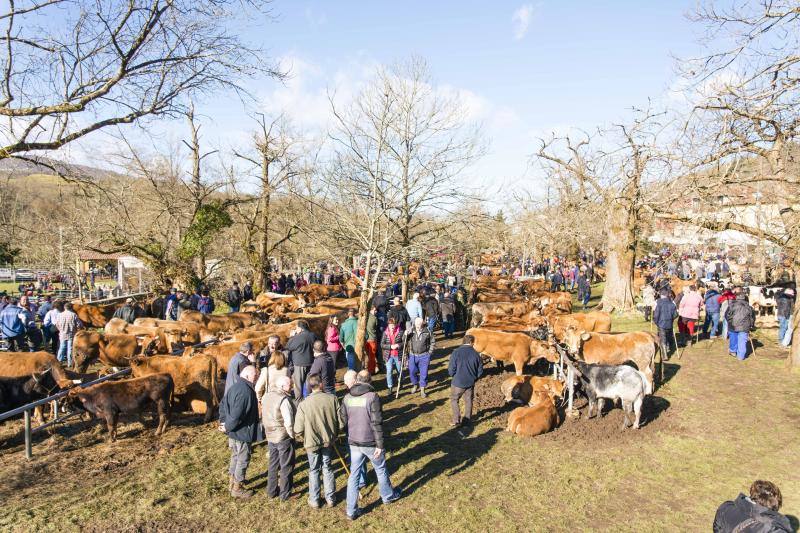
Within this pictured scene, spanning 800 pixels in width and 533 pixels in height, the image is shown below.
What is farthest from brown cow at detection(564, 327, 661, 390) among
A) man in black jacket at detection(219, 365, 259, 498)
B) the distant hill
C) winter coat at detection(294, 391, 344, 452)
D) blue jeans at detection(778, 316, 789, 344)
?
the distant hill

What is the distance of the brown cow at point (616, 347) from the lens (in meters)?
10.8

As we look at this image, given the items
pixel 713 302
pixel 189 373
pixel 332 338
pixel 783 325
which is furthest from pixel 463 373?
pixel 783 325

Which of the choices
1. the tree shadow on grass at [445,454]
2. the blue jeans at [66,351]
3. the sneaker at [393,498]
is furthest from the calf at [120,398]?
the blue jeans at [66,351]

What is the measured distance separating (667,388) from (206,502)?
29.3 ft

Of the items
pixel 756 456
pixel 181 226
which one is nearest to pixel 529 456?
pixel 756 456

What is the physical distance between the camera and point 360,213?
47.4 ft

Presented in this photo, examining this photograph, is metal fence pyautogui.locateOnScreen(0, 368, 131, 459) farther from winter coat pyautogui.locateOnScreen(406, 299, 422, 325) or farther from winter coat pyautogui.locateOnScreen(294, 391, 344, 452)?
winter coat pyautogui.locateOnScreen(406, 299, 422, 325)

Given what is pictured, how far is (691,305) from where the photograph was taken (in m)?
13.9

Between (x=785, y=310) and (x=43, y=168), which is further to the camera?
(x=785, y=310)

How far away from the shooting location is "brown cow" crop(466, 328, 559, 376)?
38.4 ft

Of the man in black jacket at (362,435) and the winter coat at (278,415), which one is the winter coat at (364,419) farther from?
the winter coat at (278,415)

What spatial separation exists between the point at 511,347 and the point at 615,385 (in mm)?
3220

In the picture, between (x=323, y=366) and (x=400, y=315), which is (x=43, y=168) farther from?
(x=400, y=315)

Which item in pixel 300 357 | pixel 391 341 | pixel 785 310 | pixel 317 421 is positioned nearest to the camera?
pixel 317 421
